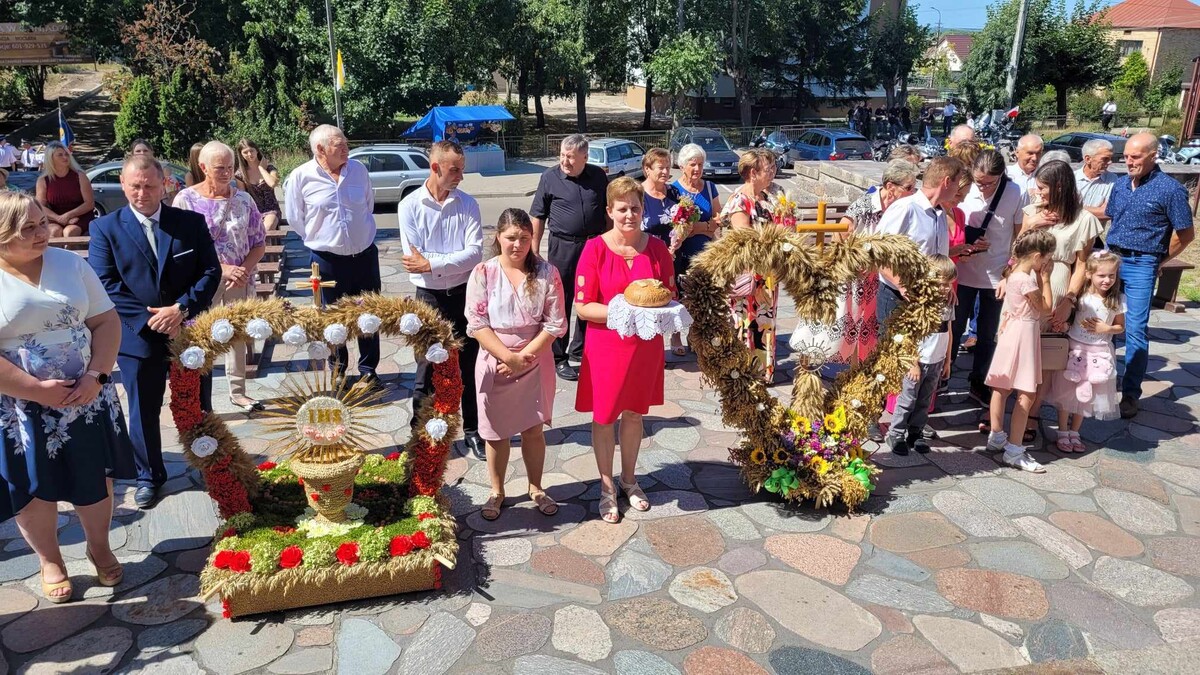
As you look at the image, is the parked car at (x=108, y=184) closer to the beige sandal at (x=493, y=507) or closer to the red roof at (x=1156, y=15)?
the beige sandal at (x=493, y=507)

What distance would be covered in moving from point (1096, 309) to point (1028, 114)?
37229mm

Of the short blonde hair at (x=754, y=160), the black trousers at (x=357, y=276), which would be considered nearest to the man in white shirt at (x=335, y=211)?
the black trousers at (x=357, y=276)

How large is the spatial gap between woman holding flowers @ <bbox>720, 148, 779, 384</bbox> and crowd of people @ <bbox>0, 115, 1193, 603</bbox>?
22 millimetres

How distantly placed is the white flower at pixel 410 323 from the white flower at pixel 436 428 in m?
0.49

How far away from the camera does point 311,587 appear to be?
3.86 metres

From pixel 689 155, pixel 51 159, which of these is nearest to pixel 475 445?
pixel 689 155

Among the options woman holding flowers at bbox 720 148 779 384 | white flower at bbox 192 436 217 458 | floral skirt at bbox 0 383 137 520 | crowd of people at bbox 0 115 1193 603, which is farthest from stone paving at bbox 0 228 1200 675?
woman holding flowers at bbox 720 148 779 384

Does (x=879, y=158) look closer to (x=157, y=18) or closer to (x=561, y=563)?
(x=157, y=18)

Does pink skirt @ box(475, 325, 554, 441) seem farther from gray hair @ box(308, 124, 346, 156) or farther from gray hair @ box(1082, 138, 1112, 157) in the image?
gray hair @ box(1082, 138, 1112, 157)

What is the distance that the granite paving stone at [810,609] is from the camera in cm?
385

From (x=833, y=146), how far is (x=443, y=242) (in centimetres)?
2278

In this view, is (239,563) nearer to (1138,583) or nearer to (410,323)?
(410,323)

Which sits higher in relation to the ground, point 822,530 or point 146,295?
point 146,295

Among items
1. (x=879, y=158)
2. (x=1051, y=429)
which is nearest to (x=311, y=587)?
(x=1051, y=429)
